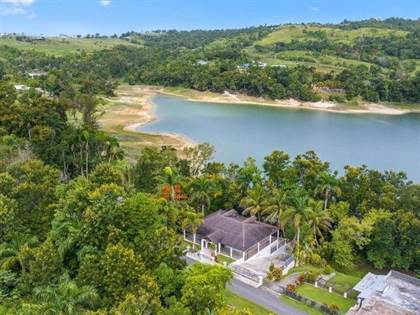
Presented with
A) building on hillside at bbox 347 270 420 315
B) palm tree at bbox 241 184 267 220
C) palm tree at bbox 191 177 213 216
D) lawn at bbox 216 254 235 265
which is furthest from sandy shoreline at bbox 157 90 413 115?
building on hillside at bbox 347 270 420 315

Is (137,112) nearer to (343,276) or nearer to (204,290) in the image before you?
(343,276)

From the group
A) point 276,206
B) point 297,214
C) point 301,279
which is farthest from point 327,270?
point 276,206

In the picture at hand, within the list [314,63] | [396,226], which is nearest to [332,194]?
[396,226]

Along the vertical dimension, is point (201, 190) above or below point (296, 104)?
above

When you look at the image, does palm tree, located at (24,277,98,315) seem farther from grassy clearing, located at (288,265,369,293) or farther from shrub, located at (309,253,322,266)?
shrub, located at (309,253,322,266)

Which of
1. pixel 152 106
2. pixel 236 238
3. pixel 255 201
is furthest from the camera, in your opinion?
pixel 152 106

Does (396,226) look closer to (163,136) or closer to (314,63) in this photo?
(163,136)

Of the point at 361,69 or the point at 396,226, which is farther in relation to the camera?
the point at 361,69

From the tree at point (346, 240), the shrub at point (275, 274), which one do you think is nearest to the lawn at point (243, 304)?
the shrub at point (275, 274)
